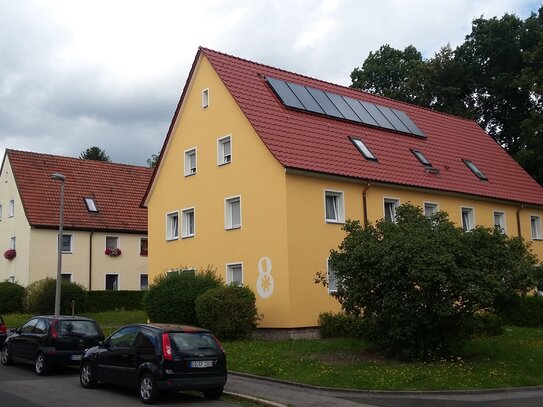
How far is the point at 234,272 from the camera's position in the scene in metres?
24.6

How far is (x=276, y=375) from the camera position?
1526cm

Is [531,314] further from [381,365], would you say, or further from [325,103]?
[381,365]

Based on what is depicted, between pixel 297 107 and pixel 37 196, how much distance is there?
802 inches

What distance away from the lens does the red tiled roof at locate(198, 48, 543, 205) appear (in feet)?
78.5

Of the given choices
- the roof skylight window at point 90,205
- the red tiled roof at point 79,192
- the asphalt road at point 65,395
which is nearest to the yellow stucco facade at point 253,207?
the asphalt road at point 65,395

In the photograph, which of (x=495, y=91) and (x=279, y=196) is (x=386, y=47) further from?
(x=279, y=196)

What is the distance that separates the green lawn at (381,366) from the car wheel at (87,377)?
3803 mm

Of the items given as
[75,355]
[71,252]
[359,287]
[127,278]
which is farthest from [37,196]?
[359,287]

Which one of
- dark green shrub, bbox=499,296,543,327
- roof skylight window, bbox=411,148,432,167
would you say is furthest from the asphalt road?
roof skylight window, bbox=411,148,432,167

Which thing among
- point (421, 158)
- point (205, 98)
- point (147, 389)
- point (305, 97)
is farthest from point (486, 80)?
point (147, 389)

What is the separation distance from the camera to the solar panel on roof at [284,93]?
85.3 ft

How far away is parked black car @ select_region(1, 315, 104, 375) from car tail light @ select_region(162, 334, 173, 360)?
468 centimetres

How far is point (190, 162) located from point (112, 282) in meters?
15.8

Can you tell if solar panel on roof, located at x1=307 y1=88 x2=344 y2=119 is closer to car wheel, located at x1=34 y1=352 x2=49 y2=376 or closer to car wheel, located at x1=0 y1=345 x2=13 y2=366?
car wheel, located at x1=0 y1=345 x2=13 y2=366
